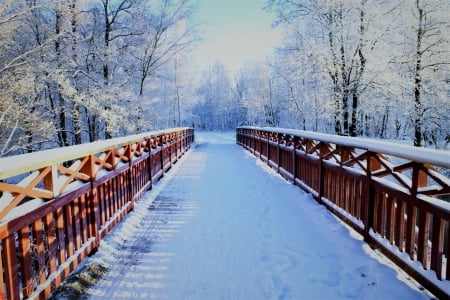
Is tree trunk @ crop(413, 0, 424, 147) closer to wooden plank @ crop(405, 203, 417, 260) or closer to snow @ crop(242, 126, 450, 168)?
snow @ crop(242, 126, 450, 168)

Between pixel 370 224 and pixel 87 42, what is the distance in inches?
662

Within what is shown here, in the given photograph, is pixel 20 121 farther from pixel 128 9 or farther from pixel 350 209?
pixel 350 209

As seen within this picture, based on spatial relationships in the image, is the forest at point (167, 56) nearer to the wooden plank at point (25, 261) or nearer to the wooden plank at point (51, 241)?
the wooden plank at point (51, 241)

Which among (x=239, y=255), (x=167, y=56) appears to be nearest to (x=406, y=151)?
(x=239, y=255)

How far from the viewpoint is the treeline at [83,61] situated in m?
12.4

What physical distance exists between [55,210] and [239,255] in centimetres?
207

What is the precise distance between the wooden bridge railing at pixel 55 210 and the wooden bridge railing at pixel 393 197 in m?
3.32

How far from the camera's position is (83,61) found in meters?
16.5

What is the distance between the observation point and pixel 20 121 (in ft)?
40.6

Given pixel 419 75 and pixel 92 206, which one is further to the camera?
pixel 419 75

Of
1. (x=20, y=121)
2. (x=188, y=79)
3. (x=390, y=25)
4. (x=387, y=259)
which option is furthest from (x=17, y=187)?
(x=188, y=79)

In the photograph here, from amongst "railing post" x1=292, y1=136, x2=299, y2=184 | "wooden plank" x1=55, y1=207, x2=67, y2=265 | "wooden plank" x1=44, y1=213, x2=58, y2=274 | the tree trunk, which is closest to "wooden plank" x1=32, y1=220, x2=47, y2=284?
"wooden plank" x1=44, y1=213, x2=58, y2=274

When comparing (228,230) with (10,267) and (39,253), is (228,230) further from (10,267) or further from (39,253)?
(10,267)

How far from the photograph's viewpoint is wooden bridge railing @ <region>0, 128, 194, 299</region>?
8.34 ft
